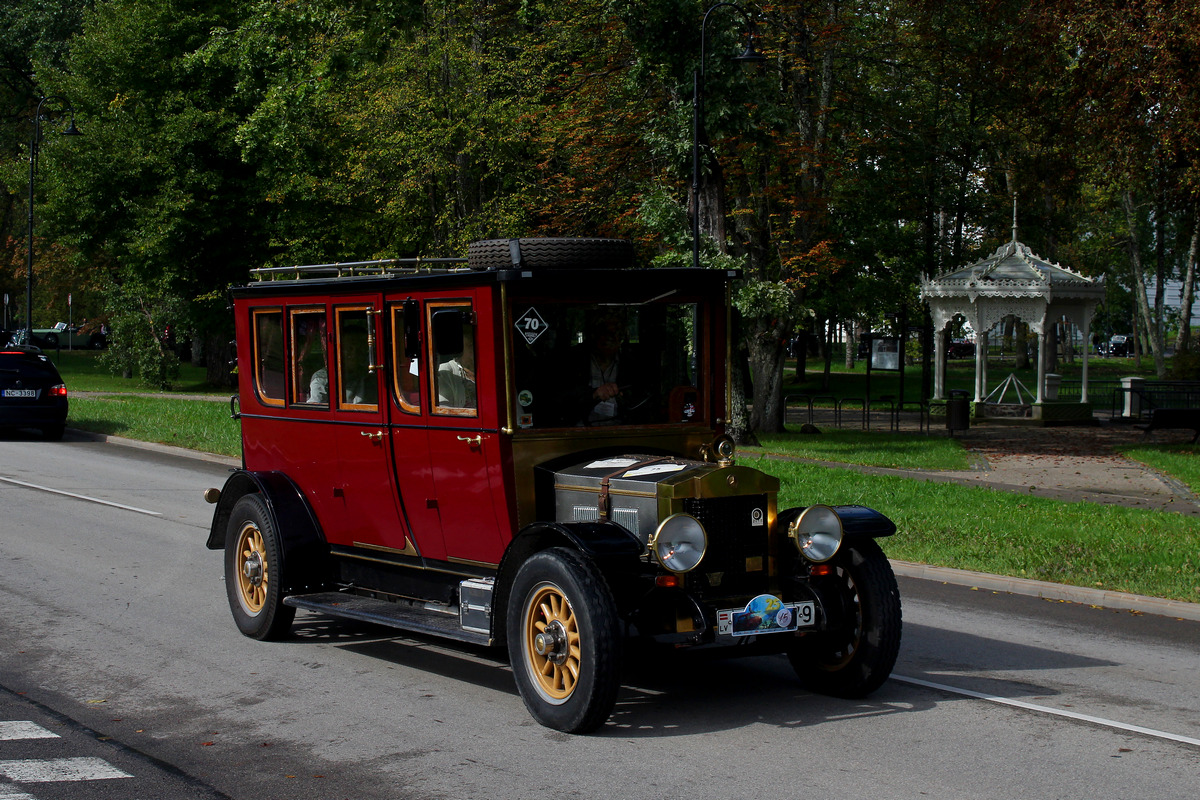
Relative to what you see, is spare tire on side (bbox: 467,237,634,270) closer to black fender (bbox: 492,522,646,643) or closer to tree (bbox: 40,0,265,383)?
black fender (bbox: 492,522,646,643)

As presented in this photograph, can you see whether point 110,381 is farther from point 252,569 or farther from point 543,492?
point 543,492

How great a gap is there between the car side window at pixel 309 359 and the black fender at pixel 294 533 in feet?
2.03

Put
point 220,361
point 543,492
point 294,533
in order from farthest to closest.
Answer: point 220,361, point 294,533, point 543,492

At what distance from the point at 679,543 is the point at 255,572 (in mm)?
3624

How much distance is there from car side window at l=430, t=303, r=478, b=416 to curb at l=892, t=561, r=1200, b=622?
571 cm

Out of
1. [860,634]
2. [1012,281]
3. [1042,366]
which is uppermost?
[1012,281]

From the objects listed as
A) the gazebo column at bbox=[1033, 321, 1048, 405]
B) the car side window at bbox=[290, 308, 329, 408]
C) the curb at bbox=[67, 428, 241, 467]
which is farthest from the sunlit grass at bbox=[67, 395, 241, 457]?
the gazebo column at bbox=[1033, 321, 1048, 405]

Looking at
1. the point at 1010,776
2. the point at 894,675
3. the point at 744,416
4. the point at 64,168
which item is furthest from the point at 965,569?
the point at 64,168

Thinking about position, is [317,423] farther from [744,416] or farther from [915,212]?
[915,212]

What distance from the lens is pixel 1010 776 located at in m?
5.68

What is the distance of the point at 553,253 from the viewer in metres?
7.20

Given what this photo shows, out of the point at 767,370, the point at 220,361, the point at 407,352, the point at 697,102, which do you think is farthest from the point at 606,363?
the point at 220,361

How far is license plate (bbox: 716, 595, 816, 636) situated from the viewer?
6.25 metres

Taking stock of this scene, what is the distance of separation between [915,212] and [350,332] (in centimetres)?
2905
